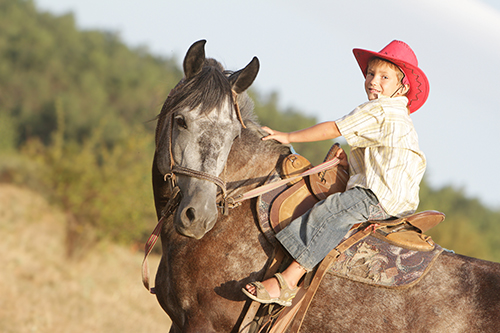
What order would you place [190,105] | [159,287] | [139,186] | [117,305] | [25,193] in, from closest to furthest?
[190,105]
[159,287]
[117,305]
[139,186]
[25,193]

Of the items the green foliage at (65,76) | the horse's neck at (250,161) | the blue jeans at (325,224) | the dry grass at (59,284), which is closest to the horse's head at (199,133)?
the horse's neck at (250,161)

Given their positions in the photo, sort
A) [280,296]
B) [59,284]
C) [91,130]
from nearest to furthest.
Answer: [280,296], [59,284], [91,130]

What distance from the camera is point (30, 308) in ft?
33.1

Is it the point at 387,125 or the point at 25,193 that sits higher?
the point at 387,125

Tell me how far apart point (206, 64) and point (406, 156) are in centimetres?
190

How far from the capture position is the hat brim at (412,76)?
374cm

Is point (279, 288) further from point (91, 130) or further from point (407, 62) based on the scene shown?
point (91, 130)

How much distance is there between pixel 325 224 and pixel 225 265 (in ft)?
2.92

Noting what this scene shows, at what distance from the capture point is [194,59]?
366cm

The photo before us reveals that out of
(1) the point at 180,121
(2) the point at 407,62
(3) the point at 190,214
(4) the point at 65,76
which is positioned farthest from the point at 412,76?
(4) the point at 65,76

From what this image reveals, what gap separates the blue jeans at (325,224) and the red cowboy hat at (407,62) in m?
1.12

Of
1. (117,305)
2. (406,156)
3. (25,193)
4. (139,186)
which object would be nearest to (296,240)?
(406,156)

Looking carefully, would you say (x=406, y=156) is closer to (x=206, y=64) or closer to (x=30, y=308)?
(x=206, y=64)

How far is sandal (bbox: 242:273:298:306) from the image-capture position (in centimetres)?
314
